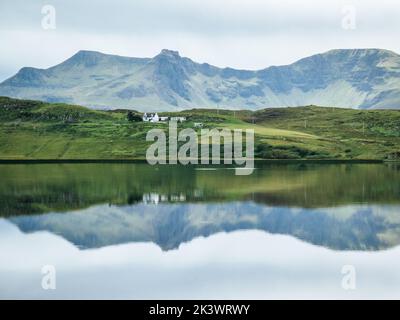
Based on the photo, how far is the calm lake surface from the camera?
4728 cm

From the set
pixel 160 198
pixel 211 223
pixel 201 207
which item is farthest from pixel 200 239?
pixel 160 198

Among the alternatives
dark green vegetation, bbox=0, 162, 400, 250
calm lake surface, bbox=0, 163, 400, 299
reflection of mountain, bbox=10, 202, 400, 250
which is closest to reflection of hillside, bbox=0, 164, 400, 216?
dark green vegetation, bbox=0, 162, 400, 250

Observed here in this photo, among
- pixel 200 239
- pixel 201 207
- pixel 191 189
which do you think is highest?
pixel 200 239

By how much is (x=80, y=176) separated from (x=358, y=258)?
9119cm

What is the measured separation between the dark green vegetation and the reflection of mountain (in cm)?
11

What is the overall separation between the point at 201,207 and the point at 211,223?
1297 cm

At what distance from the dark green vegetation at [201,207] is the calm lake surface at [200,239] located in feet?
0.56

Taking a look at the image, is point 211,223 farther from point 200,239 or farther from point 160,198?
point 160,198

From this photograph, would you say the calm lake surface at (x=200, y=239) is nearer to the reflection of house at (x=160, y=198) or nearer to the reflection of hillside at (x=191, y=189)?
the reflection of house at (x=160, y=198)

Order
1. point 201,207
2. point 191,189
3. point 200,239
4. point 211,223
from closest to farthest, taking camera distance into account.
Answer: point 200,239 → point 211,223 → point 201,207 → point 191,189

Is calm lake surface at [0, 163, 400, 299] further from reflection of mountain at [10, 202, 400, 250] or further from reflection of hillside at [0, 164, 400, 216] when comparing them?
reflection of hillside at [0, 164, 400, 216]

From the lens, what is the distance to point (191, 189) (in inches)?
4451
